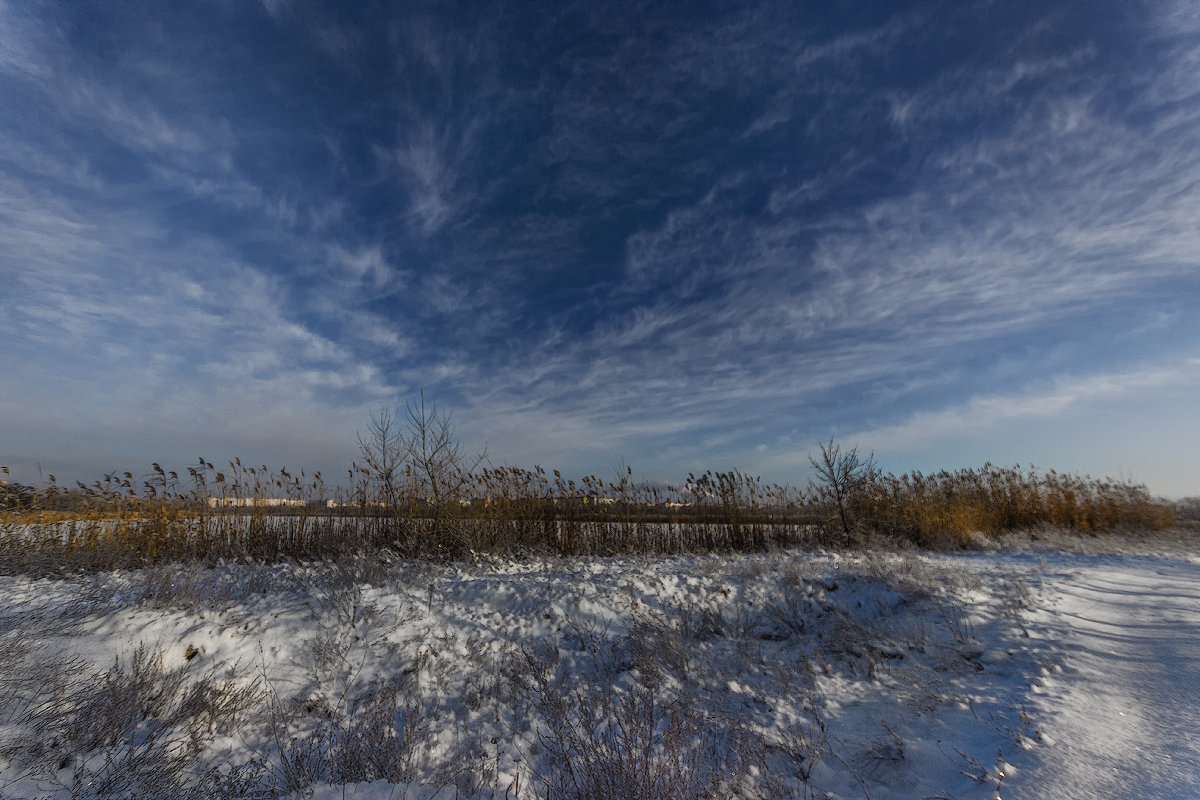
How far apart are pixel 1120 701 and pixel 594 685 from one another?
4.47 m

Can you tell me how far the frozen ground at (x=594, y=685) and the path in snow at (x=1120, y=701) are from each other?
0.02 metres

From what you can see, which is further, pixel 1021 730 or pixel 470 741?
pixel 470 741

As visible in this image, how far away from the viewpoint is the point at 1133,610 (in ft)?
21.7

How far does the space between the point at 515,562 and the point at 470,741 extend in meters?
5.61

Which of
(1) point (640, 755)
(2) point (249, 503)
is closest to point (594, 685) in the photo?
(1) point (640, 755)

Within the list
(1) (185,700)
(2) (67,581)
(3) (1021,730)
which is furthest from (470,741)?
(2) (67,581)

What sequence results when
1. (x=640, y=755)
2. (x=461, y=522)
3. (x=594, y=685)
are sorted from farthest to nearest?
1. (x=461, y=522)
2. (x=594, y=685)
3. (x=640, y=755)

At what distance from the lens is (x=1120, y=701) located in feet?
13.4

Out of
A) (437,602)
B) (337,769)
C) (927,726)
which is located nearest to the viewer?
(337,769)

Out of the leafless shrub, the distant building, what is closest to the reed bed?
the distant building

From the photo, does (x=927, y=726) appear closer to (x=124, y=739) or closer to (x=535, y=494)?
(x=124, y=739)

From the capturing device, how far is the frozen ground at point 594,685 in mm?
3600

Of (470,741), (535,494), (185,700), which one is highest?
(535,494)

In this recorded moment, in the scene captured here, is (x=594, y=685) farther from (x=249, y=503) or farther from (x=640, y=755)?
(x=249, y=503)
